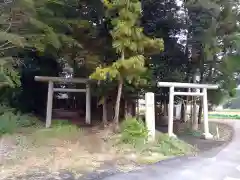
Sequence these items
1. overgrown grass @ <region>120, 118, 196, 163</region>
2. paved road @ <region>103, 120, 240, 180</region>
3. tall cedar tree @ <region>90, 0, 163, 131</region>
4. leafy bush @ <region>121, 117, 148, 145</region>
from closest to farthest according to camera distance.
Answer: paved road @ <region>103, 120, 240, 180</region>, overgrown grass @ <region>120, 118, 196, 163</region>, leafy bush @ <region>121, 117, 148, 145</region>, tall cedar tree @ <region>90, 0, 163, 131</region>

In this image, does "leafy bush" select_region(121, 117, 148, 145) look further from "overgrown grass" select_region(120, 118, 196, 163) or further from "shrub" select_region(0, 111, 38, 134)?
"shrub" select_region(0, 111, 38, 134)

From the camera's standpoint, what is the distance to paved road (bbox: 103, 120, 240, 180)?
16.8 ft

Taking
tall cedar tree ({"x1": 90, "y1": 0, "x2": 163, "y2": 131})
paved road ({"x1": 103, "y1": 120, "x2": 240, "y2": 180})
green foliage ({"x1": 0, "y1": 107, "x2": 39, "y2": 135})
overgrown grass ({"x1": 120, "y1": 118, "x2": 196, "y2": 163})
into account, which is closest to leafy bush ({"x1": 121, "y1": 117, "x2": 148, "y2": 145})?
overgrown grass ({"x1": 120, "y1": 118, "x2": 196, "y2": 163})

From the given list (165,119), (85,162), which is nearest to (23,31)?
(85,162)

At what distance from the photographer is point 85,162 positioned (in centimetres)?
624

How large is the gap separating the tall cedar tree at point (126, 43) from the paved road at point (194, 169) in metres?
2.65

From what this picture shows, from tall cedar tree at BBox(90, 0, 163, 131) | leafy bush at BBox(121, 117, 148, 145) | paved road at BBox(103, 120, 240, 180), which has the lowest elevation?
paved road at BBox(103, 120, 240, 180)

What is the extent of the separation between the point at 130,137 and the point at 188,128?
4.95 metres

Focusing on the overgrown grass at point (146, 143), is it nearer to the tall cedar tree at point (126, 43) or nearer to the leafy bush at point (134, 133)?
the leafy bush at point (134, 133)

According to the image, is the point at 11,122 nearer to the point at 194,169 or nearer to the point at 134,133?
the point at 134,133

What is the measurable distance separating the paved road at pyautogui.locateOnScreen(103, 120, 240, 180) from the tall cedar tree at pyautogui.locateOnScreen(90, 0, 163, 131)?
2.65 meters

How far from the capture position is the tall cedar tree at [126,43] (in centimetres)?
795

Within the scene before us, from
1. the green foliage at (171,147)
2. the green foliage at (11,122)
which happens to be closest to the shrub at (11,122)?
the green foliage at (11,122)

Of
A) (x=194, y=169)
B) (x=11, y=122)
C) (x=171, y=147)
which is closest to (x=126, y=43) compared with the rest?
(x=171, y=147)
